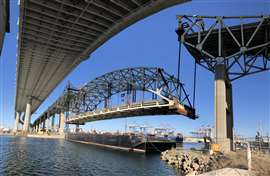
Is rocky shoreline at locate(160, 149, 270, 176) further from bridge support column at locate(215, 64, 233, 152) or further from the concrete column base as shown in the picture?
bridge support column at locate(215, 64, 233, 152)

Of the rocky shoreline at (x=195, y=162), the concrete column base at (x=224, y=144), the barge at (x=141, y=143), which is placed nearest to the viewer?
the rocky shoreline at (x=195, y=162)

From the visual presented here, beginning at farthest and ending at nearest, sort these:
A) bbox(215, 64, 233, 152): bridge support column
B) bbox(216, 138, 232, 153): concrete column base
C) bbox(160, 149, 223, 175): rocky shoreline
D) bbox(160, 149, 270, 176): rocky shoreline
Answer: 1. bbox(215, 64, 233, 152): bridge support column
2. bbox(216, 138, 232, 153): concrete column base
3. bbox(160, 149, 223, 175): rocky shoreline
4. bbox(160, 149, 270, 176): rocky shoreline

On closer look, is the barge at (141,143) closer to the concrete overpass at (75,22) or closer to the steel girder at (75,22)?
the concrete overpass at (75,22)

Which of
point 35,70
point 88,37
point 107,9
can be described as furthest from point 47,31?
point 35,70

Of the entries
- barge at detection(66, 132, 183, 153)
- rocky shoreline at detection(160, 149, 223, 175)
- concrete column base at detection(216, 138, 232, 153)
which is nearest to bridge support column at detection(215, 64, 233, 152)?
concrete column base at detection(216, 138, 232, 153)

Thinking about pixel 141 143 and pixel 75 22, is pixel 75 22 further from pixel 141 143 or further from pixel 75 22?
pixel 141 143

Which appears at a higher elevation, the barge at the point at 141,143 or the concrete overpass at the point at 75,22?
the concrete overpass at the point at 75,22

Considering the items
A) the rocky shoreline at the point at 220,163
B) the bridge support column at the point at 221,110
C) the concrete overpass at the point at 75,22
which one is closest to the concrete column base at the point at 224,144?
the bridge support column at the point at 221,110

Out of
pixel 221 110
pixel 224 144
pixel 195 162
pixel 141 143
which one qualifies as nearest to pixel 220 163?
pixel 195 162

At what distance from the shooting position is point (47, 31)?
33250 mm

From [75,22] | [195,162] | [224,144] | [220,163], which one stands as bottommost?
[195,162]

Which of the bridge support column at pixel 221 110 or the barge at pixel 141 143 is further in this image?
the barge at pixel 141 143

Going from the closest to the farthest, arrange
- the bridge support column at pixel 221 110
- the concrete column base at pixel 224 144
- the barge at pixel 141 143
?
the concrete column base at pixel 224 144, the bridge support column at pixel 221 110, the barge at pixel 141 143

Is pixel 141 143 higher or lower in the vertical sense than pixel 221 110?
lower
